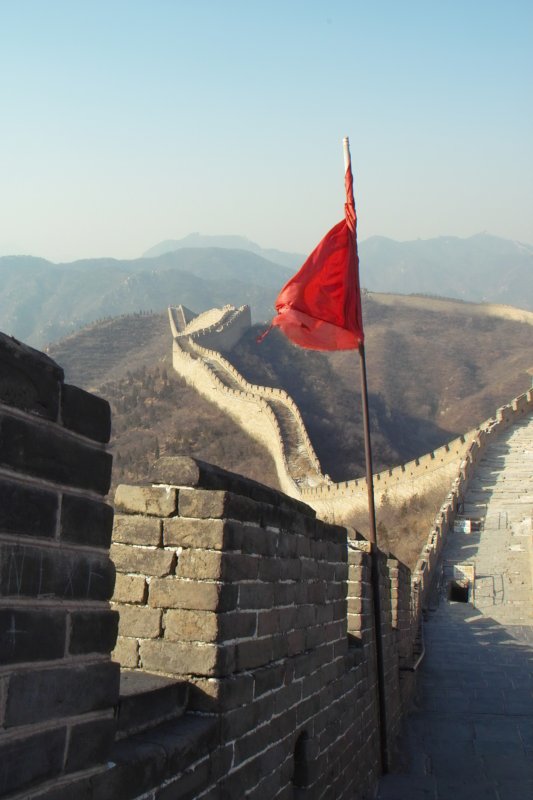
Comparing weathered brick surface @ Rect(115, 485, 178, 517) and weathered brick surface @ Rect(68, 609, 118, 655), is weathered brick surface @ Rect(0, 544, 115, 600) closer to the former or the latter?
weathered brick surface @ Rect(68, 609, 118, 655)

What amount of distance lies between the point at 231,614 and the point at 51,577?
4.03 ft

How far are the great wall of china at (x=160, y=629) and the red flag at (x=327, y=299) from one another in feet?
6.11

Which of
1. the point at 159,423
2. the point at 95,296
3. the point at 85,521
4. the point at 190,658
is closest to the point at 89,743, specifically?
the point at 85,521

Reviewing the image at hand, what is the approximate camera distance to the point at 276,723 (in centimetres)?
371

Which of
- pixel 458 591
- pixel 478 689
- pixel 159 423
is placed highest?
pixel 159 423

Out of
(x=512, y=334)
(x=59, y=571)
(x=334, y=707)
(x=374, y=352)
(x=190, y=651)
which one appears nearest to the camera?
(x=59, y=571)

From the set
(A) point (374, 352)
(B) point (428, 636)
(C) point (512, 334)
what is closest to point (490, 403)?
(A) point (374, 352)

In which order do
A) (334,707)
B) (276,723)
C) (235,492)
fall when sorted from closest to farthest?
(235,492) → (276,723) → (334,707)

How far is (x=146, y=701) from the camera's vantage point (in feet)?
9.06

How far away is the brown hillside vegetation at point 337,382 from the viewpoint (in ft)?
144

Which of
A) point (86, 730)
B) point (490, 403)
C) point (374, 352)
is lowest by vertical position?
point (86, 730)

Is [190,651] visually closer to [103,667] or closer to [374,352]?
[103,667]

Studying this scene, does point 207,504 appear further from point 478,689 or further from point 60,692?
point 478,689

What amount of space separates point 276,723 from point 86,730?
5.63ft
